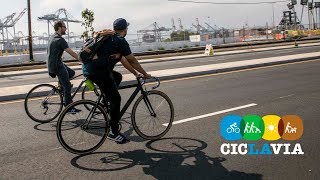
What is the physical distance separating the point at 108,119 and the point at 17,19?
209 m

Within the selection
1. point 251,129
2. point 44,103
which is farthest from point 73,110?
point 251,129

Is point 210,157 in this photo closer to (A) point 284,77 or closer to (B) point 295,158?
(B) point 295,158

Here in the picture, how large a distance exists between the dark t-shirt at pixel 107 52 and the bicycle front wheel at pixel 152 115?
91 centimetres

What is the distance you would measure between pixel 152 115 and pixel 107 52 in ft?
4.72

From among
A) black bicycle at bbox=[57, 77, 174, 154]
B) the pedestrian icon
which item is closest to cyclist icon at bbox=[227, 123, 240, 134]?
the pedestrian icon

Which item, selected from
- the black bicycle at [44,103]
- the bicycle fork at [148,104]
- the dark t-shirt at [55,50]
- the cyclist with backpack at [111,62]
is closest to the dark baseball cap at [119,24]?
the cyclist with backpack at [111,62]

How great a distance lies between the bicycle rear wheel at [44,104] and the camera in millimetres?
7395

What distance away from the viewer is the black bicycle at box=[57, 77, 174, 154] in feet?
Answer: 17.5

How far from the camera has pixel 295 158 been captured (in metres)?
4.91

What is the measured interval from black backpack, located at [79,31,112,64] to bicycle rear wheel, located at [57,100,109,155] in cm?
65

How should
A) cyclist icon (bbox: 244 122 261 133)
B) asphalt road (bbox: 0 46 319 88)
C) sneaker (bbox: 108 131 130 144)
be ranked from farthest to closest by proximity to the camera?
asphalt road (bbox: 0 46 319 88), cyclist icon (bbox: 244 122 261 133), sneaker (bbox: 108 131 130 144)

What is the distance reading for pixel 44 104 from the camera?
7379 millimetres

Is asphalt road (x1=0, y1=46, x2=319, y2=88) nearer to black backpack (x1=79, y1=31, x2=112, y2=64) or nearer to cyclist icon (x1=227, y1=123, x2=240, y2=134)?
black backpack (x1=79, y1=31, x2=112, y2=64)

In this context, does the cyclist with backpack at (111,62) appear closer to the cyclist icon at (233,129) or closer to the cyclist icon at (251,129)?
the cyclist icon at (233,129)
